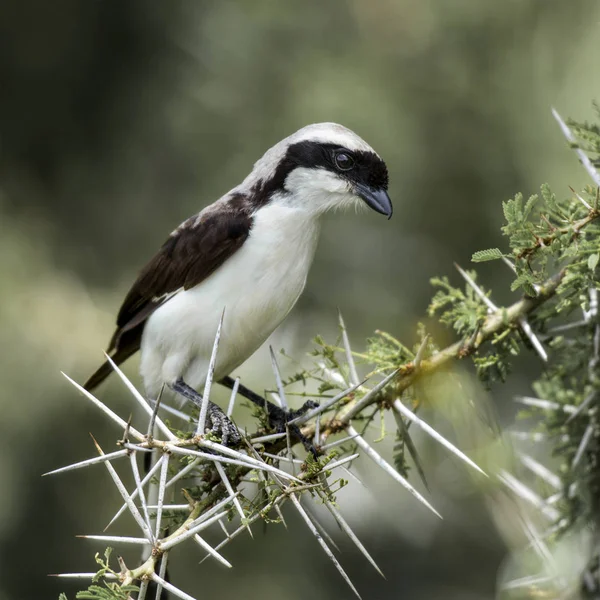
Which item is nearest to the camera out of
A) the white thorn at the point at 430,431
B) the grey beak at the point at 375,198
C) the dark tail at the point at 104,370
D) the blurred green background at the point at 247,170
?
the white thorn at the point at 430,431

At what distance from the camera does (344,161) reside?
110 inches

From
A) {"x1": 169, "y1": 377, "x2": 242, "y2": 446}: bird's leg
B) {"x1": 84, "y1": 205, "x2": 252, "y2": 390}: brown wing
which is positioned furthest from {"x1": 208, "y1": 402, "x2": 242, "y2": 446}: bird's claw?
{"x1": 84, "y1": 205, "x2": 252, "y2": 390}: brown wing

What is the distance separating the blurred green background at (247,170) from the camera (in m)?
4.34

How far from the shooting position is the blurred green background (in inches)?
171

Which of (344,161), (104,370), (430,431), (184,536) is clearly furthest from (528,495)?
(104,370)

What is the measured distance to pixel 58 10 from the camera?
5.15 metres

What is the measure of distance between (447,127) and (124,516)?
8.61ft

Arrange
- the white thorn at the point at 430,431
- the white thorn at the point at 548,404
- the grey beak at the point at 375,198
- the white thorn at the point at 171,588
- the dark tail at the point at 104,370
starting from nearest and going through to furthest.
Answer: the white thorn at the point at 171,588 < the white thorn at the point at 430,431 < the white thorn at the point at 548,404 < the grey beak at the point at 375,198 < the dark tail at the point at 104,370

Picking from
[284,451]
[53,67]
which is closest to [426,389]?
[284,451]

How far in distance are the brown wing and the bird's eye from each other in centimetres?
33

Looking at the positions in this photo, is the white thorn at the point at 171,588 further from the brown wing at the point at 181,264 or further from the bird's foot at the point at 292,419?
the brown wing at the point at 181,264

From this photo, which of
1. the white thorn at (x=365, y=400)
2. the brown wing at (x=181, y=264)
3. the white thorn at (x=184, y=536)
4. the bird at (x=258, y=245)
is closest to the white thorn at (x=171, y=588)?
the white thorn at (x=184, y=536)

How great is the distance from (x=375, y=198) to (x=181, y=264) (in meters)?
0.68

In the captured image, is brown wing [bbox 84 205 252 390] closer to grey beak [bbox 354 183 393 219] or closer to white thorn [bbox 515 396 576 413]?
grey beak [bbox 354 183 393 219]
